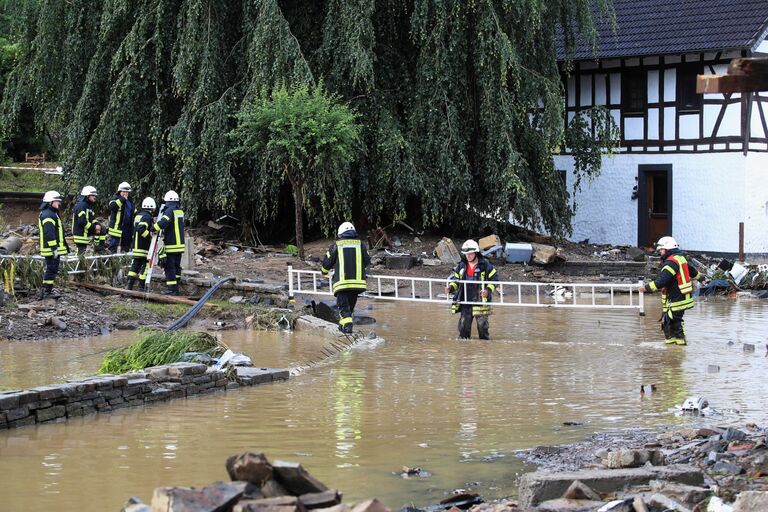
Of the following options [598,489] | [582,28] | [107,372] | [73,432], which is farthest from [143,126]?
[598,489]

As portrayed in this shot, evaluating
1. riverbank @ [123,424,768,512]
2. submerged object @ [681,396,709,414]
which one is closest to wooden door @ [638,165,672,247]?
submerged object @ [681,396,709,414]

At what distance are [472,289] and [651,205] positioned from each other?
18.3 metres

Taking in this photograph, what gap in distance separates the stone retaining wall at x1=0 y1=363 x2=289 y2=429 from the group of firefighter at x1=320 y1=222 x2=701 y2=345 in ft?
13.2

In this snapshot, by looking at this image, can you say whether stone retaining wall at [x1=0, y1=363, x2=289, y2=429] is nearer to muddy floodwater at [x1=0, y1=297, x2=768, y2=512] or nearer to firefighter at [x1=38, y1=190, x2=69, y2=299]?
muddy floodwater at [x1=0, y1=297, x2=768, y2=512]

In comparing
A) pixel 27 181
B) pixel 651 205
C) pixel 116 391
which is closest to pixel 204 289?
pixel 116 391

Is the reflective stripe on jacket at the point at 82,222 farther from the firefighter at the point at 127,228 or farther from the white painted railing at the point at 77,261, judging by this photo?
the white painted railing at the point at 77,261

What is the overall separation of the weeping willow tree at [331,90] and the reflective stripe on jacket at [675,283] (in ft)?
35.8

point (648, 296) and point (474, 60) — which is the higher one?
point (474, 60)

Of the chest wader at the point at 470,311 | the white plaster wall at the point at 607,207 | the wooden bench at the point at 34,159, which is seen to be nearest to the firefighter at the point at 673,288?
the chest wader at the point at 470,311

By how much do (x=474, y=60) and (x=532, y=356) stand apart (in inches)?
539

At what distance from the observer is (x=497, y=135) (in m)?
27.7

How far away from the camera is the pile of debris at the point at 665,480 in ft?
23.4

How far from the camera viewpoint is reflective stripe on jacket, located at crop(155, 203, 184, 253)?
2006 cm

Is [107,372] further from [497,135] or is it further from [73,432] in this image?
[497,135]
